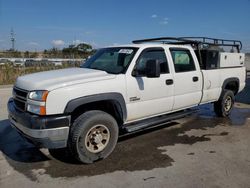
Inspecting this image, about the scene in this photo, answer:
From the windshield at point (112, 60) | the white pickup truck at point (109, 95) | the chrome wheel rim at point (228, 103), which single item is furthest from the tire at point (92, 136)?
the chrome wheel rim at point (228, 103)

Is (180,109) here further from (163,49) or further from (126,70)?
(126,70)

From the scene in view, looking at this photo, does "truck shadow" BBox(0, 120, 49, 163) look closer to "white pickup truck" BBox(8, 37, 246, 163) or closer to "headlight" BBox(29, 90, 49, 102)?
"white pickup truck" BBox(8, 37, 246, 163)

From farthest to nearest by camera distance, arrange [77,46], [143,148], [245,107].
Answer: [77,46], [245,107], [143,148]

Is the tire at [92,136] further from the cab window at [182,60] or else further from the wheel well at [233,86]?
the wheel well at [233,86]

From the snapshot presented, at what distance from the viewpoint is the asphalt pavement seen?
348 centimetres

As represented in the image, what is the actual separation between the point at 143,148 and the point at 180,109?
4.45 ft

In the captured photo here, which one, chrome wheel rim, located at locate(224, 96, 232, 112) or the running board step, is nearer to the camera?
the running board step

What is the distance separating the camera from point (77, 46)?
54.3m

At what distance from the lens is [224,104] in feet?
22.6

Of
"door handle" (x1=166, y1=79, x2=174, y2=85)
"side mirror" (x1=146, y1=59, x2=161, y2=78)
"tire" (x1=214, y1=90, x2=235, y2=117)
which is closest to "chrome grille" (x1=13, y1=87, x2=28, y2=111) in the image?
"side mirror" (x1=146, y1=59, x2=161, y2=78)

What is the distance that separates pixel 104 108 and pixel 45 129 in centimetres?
116

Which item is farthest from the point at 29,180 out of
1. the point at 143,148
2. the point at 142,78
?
the point at 142,78

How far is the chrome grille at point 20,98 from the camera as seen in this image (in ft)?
12.6

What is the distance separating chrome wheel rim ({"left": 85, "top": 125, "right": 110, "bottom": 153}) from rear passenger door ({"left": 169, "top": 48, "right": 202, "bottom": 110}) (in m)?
1.79
